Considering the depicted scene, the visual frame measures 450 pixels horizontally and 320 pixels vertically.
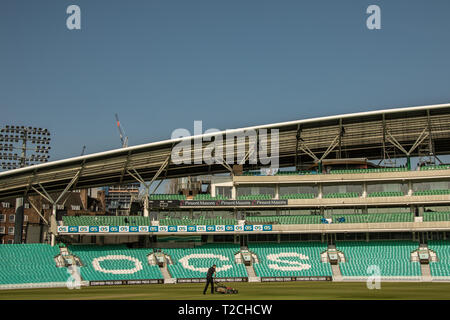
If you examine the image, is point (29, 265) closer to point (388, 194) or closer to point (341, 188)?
point (341, 188)

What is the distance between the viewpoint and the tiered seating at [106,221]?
213 feet

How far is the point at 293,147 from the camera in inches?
2857

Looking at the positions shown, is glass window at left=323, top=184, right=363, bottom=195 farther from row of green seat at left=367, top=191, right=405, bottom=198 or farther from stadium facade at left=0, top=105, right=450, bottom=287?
row of green seat at left=367, top=191, right=405, bottom=198

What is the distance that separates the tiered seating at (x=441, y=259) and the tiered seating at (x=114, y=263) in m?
31.7

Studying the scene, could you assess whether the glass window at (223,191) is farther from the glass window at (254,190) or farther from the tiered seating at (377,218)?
the tiered seating at (377,218)

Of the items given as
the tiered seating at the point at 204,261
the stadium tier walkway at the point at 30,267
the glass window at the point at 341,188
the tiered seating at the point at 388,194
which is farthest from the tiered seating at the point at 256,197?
the stadium tier walkway at the point at 30,267

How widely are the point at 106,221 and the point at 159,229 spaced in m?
7.95

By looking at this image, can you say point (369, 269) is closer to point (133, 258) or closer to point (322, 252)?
point (322, 252)

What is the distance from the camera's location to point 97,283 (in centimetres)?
5356

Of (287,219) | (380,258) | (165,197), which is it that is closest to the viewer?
(380,258)

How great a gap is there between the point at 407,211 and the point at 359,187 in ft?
24.2

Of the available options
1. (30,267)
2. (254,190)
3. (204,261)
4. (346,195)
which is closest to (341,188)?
(346,195)

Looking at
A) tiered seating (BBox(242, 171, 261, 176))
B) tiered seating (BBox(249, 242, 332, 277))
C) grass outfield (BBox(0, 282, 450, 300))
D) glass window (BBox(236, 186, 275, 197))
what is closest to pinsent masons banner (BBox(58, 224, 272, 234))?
tiered seating (BBox(249, 242, 332, 277))
